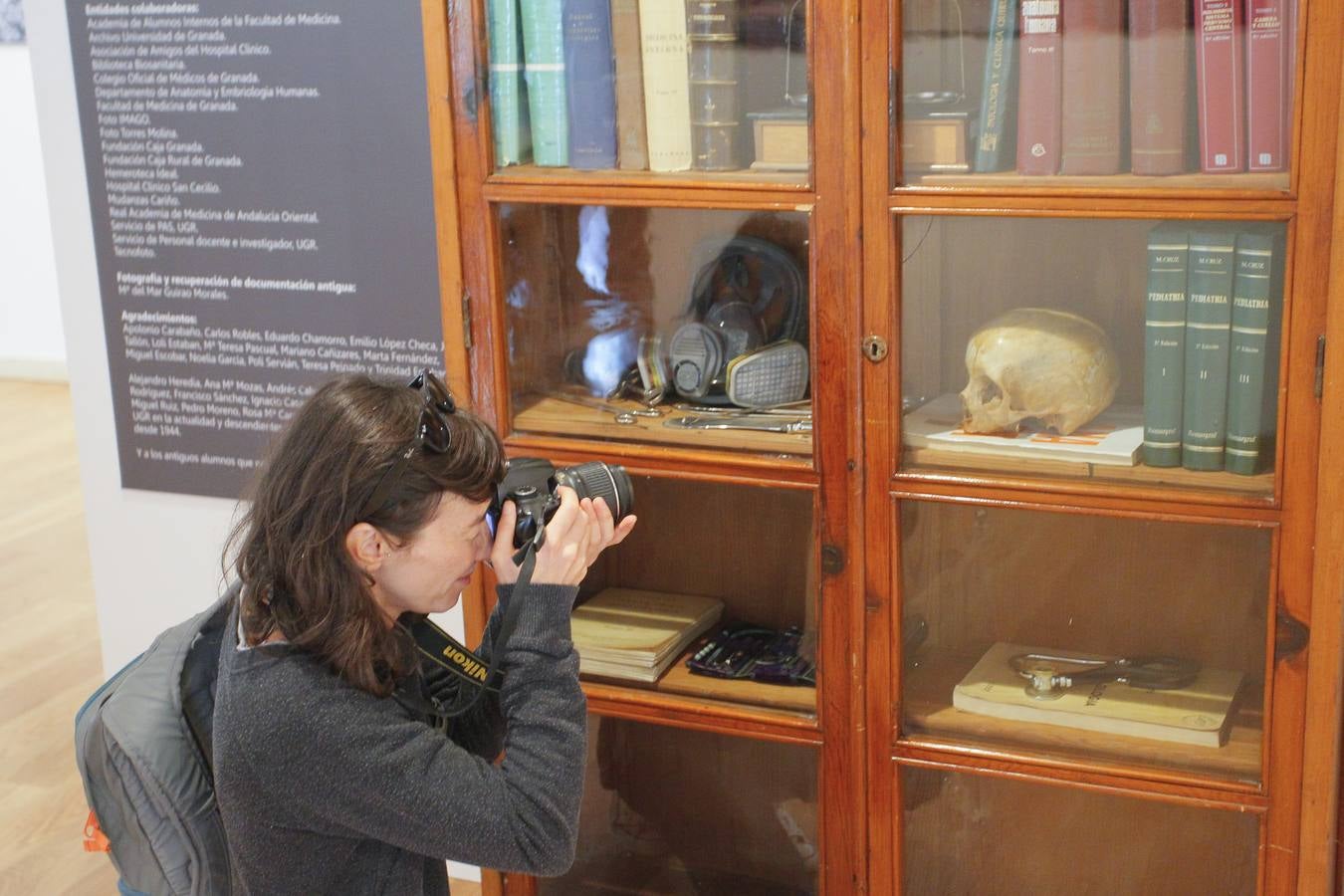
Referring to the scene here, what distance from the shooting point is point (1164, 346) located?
1.70 m

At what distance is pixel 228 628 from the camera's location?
146 cm

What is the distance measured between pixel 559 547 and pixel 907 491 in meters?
0.48

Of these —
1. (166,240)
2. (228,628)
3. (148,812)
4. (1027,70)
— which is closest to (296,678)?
(228,628)

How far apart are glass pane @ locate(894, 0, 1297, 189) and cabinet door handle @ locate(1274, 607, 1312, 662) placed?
476mm

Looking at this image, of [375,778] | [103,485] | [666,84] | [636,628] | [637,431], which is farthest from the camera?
[103,485]

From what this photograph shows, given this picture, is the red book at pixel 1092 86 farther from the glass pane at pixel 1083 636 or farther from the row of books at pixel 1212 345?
the glass pane at pixel 1083 636

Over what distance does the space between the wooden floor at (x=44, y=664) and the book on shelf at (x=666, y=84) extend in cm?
154

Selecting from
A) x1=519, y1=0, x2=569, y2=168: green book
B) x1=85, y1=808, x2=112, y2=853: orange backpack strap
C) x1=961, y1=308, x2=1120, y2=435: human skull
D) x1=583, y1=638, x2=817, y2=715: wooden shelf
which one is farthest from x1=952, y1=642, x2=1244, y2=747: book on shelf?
x1=85, y1=808, x2=112, y2=853: orange backpack strap

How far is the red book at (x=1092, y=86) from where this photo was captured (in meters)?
1.64

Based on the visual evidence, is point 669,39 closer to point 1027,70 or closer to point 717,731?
point 1027,70

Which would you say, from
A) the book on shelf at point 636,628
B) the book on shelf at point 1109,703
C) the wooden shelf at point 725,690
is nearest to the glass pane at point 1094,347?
the book on shelf at point 1109,703

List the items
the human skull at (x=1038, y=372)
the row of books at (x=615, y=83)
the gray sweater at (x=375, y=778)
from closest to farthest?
the gray sweater at (x=375, y=778)
the human skull at (x=1038, y=372)
the row of books at (x=615, y=83)

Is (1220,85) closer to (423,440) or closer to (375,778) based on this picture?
(423,440)

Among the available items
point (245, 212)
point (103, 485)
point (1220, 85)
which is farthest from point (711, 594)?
point (103, 485)
